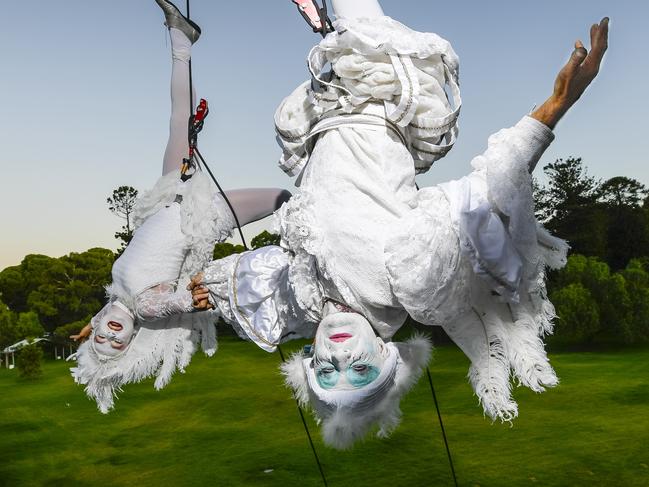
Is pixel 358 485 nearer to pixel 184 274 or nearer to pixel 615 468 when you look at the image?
pixel 615 468

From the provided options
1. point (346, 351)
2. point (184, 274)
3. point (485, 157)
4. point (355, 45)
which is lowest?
point (184, 274)

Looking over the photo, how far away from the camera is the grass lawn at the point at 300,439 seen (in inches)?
211

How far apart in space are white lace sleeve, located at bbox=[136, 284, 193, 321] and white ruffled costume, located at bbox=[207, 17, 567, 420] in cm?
32

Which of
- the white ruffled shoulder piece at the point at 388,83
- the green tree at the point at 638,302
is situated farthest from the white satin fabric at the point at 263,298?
the green tree at the point at 638,302

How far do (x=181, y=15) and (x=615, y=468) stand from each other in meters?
4.65

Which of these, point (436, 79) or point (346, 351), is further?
point (436, 79)

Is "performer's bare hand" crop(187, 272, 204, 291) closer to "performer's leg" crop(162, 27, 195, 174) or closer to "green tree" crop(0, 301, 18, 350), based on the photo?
"performer's leg" crop(162, 27, 195, 174)

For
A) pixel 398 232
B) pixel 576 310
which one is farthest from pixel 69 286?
pixel 398 232

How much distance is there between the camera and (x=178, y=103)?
5.94 feet

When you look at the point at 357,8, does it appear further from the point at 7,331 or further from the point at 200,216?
the point at 7,331

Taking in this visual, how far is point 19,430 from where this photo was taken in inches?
288

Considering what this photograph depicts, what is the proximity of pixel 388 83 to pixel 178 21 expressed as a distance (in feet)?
2.49

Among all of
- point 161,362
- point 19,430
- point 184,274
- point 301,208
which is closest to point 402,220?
point 301,208

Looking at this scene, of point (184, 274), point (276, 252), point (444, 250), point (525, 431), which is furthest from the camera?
point (525, 431)
